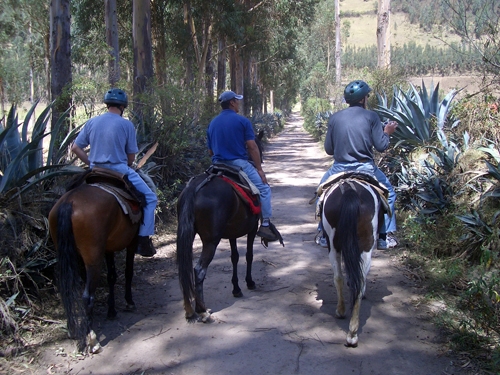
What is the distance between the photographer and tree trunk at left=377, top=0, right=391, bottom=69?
581 inches

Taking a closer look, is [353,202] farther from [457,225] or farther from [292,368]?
[457,225]

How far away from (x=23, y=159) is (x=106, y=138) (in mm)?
1237

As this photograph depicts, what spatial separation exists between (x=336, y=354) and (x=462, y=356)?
1093mm

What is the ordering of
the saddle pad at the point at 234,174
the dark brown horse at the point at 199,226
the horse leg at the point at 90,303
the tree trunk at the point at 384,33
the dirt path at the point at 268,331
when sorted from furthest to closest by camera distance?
the tree trunk at the point at 384,33
the saddle pad at the point at 234,174
the dark brown horse at the point at 199,226
the horse leg at the point at 90,303
the dirt path at the point at 268,331

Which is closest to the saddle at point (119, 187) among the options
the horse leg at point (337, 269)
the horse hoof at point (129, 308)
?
the horse hoof at point (129, 308)

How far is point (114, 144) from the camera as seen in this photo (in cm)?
514

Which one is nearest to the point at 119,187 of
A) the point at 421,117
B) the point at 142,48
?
the point at 421,117

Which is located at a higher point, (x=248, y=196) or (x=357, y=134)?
(x=357, y=134)

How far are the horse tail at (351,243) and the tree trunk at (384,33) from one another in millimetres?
11399

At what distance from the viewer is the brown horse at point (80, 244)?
443 centimetres

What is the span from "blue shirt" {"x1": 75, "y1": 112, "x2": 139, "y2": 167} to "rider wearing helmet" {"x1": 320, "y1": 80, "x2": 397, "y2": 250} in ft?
7.57

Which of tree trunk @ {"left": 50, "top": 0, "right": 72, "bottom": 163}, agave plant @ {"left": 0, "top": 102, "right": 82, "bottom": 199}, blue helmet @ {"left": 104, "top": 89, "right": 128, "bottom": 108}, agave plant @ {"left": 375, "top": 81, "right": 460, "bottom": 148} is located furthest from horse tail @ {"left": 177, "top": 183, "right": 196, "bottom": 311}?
agave plant @ {"left": 375, "top": 81, "right": 460, "bottom": 148}

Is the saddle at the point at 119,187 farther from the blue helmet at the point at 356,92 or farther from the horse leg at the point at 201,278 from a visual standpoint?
the blue helmet at the point at 356,92

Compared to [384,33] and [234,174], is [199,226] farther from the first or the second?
[384,33]
